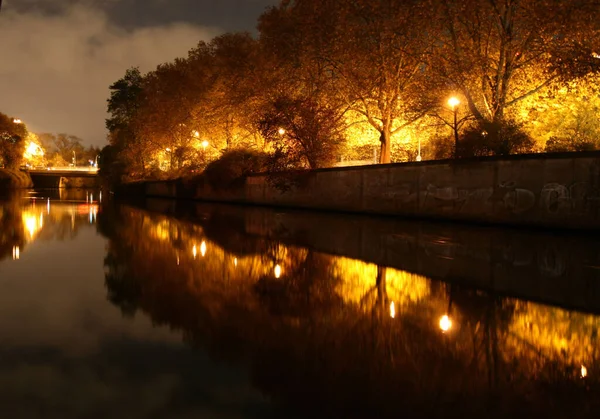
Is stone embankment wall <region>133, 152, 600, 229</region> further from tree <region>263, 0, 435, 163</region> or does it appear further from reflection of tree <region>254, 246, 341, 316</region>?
reflection of tree <region>254, 246, 341, 316</region>

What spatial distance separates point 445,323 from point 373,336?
106 cm

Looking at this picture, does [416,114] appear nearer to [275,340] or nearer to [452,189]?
[452,189]

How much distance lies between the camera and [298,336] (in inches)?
197

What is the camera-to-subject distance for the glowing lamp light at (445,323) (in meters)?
5.36

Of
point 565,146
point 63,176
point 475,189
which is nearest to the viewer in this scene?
point 475,189

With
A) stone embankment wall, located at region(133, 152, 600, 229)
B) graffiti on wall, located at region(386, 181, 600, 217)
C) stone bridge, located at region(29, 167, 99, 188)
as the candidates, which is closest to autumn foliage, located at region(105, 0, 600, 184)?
stone embankment wall, located at region(133, 152, 600, 229)

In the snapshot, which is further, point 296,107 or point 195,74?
point 195,74

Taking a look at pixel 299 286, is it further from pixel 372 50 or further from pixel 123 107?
pixel 123 107

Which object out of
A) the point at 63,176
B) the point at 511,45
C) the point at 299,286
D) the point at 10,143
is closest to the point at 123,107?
the point at 10,143

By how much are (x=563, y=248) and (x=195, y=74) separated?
140ft

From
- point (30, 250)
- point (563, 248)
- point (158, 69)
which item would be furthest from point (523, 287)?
point (158, 69)

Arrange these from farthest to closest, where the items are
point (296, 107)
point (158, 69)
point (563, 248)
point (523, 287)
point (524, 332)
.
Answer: point (158, 69) < point (296, 107) < point (563, 248) < point (523, 287) < point (524, 332)

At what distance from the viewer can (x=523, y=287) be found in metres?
7.59

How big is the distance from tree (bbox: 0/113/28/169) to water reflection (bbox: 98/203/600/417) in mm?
80250
